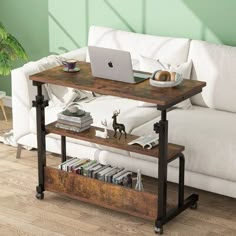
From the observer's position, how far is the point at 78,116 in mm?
4645

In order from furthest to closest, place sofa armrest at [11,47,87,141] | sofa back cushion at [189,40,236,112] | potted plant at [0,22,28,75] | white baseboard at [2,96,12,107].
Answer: white baseboard at [2,96,12,107]
potted plant at [0,22,28,75]
sofa armrest at [11,47,87,141]
sofa back cushion at [189,40,236,112]

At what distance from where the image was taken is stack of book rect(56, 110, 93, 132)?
4.62m

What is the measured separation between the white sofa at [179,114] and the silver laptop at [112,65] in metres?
0.52

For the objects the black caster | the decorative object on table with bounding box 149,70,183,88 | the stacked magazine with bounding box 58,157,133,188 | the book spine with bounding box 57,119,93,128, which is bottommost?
the black caster

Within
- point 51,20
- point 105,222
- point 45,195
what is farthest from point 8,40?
point 105,222

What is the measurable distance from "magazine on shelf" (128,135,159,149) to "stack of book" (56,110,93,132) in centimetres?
37

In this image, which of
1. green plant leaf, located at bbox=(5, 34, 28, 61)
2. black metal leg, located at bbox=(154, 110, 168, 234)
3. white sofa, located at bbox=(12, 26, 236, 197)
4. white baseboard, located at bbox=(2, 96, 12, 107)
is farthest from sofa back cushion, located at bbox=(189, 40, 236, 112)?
white baseboard, located at bbox=(2, 96, 12, 107)

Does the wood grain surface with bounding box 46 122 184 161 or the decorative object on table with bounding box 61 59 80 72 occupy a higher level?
the decorative object on table with bounding box 61 59 80 72

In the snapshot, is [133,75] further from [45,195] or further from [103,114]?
[45,195]

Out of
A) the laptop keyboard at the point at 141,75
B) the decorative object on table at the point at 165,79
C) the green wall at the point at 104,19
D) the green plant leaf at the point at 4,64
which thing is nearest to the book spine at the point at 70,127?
the laptop keyboard at the point at 141,75

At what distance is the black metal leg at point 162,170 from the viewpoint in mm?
4184

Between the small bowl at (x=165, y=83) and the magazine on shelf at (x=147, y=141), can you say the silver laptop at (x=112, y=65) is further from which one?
the magazine on shelf at (x=147, y=141)

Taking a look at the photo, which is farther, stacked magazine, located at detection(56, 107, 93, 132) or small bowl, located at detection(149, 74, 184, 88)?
stacked magazine, located at detection(56, 107, 93, 132)

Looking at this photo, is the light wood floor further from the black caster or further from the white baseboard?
the white baseboard
